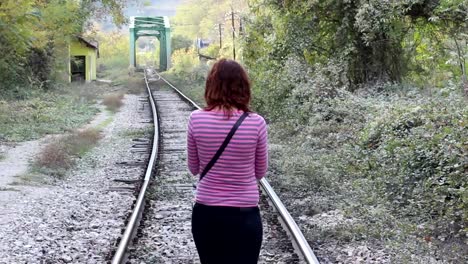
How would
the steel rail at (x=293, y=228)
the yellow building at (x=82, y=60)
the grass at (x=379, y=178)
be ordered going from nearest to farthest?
1. the steel rail at (x=293, y=228)
2. the grass at (x=379, y=178)
3. the yellow building at (x=82, y=60)

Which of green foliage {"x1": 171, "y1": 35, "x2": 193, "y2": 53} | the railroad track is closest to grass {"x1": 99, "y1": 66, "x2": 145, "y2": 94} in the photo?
the railroad track

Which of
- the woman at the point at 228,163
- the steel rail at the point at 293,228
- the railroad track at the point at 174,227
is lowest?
the railroad track at the point at 174,227

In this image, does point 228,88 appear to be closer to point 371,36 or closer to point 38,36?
point 371,36

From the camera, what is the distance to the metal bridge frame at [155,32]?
294 feet

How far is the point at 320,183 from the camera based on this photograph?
392 inches

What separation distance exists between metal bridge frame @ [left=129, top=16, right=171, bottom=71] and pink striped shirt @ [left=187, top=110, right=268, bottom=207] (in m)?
80.5

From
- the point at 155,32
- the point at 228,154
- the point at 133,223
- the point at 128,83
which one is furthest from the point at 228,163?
the point at 155,32

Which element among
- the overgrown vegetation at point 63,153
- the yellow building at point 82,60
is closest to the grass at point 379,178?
the overgrown vegetation at point 63,153

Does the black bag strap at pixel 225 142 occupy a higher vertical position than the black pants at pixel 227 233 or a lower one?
higher

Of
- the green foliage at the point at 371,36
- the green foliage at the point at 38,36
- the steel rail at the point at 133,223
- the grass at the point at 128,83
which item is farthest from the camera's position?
the grass at the point at 128,83

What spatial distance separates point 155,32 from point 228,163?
355 feet

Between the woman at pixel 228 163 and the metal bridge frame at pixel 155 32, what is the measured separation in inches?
3169

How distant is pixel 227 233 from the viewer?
3.80m

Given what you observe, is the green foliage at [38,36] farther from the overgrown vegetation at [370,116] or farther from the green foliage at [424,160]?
the green foliage at [424,160]
